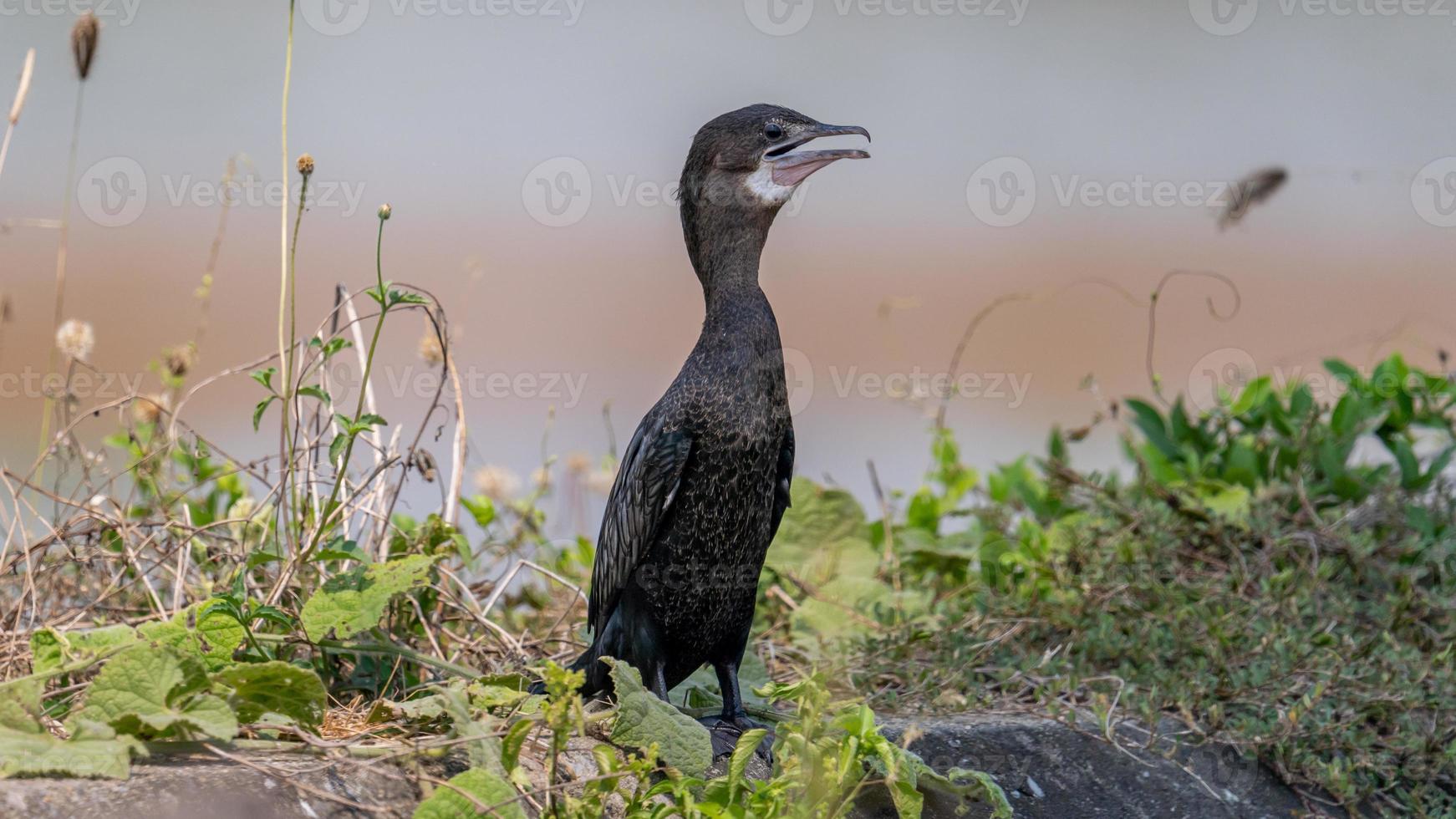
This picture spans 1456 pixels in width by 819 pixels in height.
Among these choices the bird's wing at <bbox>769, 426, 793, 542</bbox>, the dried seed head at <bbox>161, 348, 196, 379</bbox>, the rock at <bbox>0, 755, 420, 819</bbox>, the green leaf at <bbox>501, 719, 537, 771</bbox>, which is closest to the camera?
the rock at <bbox>0, 755, 420, 819</bbox>

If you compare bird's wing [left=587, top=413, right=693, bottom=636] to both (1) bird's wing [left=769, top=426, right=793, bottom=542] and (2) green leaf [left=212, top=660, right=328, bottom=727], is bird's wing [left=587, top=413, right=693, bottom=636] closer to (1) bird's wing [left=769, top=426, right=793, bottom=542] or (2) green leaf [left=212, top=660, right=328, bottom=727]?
(1) bird's wing [left=769, top=426, right=793, bottom=542]

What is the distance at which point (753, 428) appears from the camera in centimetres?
277

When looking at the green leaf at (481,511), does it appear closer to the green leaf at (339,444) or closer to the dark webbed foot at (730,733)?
the green leaf at (339,444)

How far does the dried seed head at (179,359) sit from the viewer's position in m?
3.92

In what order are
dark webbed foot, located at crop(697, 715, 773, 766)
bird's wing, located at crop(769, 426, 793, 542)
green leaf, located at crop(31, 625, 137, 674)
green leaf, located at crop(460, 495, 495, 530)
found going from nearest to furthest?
green leaf, located at crop(31, 625, 137, 674) < dark webbed foot, located at crop(697, 715, 773, 766) < bird's wing, located at crop(769, 426, 793, 542) < green leaf, located at crop(460, 495, 495, 530)

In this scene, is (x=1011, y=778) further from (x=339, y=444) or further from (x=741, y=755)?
(x=339, y=444)

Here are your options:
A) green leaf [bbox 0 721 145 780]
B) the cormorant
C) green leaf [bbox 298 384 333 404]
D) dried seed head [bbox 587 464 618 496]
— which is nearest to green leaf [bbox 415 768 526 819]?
green leaf [bbox 0 721 145 780]

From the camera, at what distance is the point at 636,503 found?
9.33ft

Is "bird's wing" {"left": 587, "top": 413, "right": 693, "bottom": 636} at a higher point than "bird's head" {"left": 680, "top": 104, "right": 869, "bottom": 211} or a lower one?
lower

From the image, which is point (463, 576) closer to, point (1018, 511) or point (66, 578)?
point (66, 578)

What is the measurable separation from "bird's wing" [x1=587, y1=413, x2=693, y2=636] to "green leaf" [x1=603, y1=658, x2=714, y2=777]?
37 centimetres

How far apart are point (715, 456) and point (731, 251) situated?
463mm

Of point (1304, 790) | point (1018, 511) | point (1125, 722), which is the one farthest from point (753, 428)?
point (1018, 511)

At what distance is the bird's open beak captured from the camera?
9.39 ft
